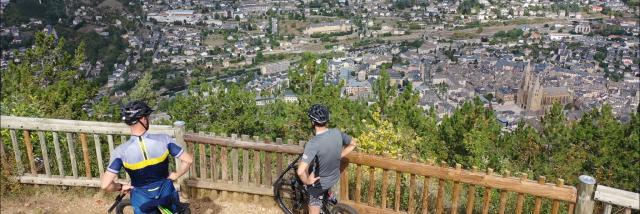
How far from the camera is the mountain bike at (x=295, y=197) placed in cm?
523

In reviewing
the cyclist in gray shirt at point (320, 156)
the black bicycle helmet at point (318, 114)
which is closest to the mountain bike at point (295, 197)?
the cyclist in gray shirt at point (320, 156)

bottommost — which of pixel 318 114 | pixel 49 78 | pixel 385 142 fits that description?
pixel 385 142

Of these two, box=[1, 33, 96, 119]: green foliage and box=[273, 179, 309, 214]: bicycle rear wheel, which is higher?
box=[273, 179, 309, 214]: bicycle rear wheel

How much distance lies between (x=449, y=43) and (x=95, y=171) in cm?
8884

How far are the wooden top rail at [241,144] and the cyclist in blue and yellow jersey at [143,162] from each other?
1.90 metres

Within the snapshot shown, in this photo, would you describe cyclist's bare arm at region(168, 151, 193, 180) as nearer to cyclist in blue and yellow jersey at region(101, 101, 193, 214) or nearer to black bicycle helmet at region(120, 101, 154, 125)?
cyclist in blue and yellow jersey at region(101, 101, 193, 214)

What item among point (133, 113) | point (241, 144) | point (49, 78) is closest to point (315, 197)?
point (241, 144)

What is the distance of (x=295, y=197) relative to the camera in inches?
221

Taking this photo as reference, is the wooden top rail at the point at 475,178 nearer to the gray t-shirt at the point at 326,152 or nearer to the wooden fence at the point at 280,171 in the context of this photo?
the wooden fence at the point at 280,171

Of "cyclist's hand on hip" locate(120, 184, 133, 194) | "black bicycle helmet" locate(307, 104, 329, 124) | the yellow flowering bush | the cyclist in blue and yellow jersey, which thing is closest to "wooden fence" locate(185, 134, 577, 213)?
"black bicycle helmet" locate(307, 104, 329, 124)

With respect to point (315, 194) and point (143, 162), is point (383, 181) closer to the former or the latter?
point (315, 194)

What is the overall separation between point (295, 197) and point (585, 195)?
114 inches

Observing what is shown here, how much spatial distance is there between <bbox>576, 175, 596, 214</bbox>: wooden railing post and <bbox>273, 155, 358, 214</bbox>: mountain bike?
7.09 ft

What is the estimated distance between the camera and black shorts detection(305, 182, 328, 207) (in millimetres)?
4953
